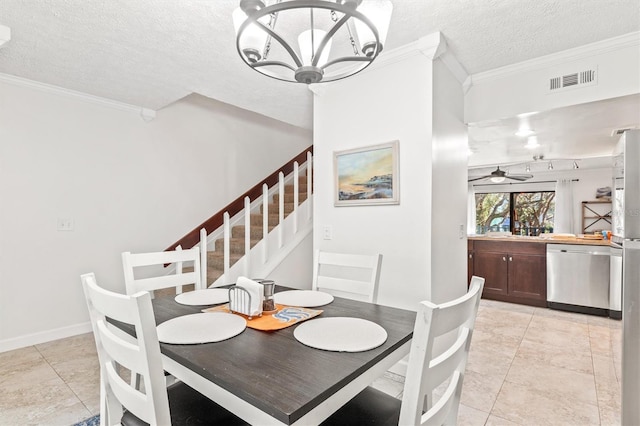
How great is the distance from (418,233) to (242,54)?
158 centimetres

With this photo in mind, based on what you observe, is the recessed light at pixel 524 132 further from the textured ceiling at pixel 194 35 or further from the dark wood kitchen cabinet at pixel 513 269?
the dark wood kitchen cabinet at pixel 513 269

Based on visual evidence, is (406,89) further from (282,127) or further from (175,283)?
(282,127)

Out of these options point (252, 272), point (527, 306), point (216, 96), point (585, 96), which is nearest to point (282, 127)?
point (216, 96)

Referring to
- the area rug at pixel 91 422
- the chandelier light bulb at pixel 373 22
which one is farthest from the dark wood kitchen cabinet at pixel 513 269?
the area rug at pixel 91 422

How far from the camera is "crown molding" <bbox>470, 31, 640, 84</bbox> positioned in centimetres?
215

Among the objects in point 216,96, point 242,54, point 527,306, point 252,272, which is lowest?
point 527,306

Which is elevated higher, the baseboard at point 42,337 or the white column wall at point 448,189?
the white column wall at point 448,189

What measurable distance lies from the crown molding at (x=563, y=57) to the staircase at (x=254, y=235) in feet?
6.42

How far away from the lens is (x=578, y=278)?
3.99 metres

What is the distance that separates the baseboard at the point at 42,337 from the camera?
108 inches

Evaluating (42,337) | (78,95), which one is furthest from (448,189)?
(42,337)

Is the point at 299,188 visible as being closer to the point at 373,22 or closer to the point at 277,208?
the point at 277,208

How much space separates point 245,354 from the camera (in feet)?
3.41

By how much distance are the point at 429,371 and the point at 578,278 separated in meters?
4.28
